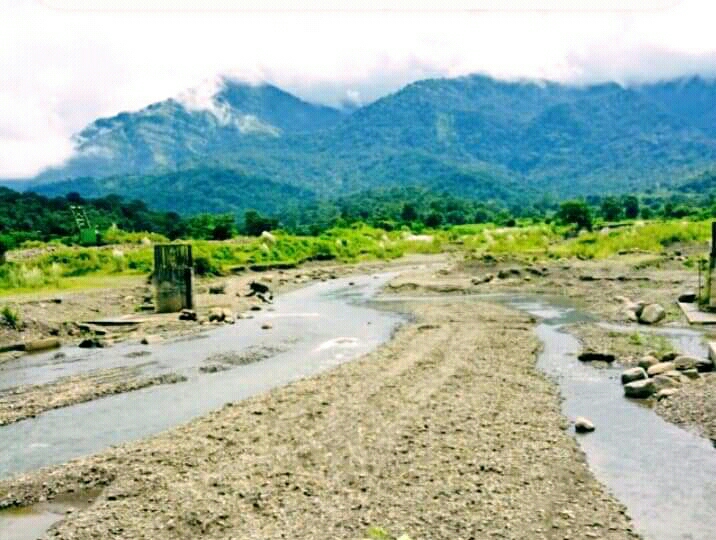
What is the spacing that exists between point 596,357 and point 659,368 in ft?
9.48

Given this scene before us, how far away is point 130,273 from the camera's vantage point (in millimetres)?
52031

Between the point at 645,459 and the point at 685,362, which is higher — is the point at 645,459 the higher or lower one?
the lower one

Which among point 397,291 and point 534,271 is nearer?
point 397,291

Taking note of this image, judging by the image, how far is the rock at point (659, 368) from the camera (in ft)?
69.3

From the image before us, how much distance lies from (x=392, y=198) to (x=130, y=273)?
475ft

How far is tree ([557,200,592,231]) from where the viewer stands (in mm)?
96062

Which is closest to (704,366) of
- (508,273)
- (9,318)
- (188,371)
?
(188,371)

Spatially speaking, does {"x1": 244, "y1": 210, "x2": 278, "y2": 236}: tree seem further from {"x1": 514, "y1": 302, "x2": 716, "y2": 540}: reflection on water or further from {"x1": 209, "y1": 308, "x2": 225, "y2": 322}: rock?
{"x1": 514, "y1": 302, "x2": 716, "y2": 540}: reflection on water

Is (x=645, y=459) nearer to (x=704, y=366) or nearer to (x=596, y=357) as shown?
(x=704, y=366)

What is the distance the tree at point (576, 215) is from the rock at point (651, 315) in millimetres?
65898

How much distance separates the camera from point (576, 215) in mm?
98000

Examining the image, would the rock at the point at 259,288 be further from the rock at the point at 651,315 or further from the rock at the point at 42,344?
the rock at the point at 651,315

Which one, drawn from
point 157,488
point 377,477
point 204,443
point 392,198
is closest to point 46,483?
point 157,488

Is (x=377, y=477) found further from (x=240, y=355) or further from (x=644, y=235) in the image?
(x=644, y=235)
